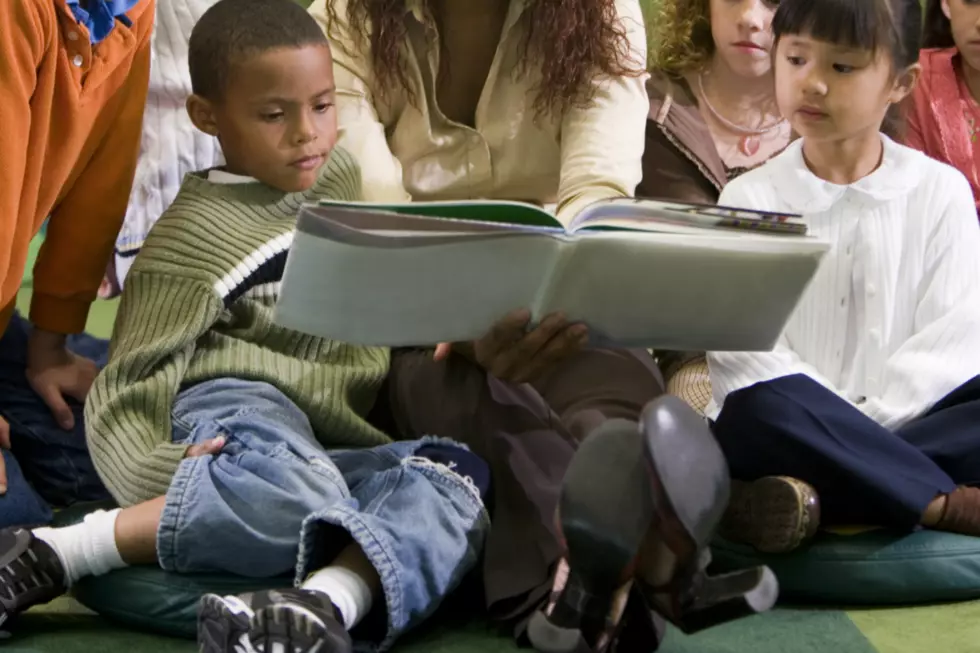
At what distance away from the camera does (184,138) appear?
78.1 inches

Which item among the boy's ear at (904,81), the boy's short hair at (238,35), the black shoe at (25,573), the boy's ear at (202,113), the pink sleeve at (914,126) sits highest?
the boy's short hair at (238,35)

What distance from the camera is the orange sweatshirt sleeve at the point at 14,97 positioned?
1177 millimetres

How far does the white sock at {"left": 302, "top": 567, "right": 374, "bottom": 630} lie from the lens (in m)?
1.03

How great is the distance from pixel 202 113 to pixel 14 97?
233 millimetres

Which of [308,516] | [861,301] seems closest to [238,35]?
[308,516]

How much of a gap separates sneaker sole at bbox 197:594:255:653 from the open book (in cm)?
27

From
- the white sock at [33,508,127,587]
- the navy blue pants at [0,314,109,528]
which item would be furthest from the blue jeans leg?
the navy blue pants at [0,314,109,528]

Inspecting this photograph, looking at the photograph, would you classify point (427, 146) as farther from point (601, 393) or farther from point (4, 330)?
point (4, 330)

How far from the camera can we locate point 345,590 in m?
1.04

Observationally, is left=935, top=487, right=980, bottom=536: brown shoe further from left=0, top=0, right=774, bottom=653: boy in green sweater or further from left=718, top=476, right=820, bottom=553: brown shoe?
left=0, top=0, right=774, bottom=653: boy in green sweater

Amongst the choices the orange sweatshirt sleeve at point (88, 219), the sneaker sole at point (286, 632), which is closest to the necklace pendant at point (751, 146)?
the orange sweatshirt sleeve at point (88, 219)

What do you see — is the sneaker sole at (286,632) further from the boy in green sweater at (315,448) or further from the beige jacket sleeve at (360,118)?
the beige jacket sleeve at (360,118)

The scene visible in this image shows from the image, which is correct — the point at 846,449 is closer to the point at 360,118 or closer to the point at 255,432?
the point at 255,432

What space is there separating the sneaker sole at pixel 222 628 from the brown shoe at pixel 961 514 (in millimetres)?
728
